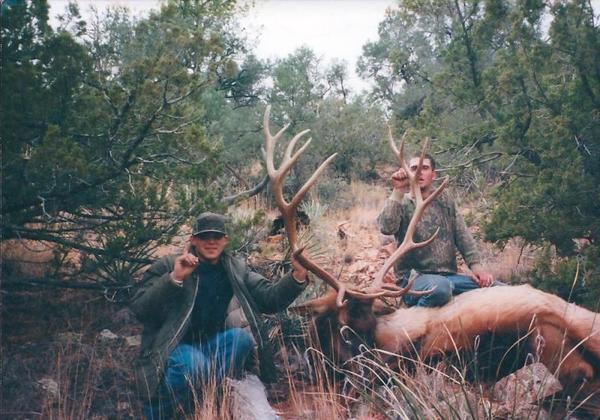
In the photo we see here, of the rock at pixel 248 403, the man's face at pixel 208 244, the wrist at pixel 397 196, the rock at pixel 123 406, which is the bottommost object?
the rock at pixel 123 406

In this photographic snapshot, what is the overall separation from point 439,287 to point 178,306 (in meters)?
1.76

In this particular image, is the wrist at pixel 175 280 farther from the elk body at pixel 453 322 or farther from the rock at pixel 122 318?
the rock at pixel 122 318

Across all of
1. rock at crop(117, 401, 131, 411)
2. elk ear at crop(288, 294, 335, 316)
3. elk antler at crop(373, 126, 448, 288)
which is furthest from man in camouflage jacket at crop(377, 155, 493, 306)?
rock at crop(117, 401, 131, 411)

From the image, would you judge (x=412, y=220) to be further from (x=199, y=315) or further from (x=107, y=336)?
(x=107, y=336)

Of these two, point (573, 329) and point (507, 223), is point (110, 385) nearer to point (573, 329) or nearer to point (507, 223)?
point (573, 329)

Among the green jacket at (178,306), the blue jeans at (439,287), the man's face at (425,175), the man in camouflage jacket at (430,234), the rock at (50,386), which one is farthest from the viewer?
the man's face at (425,175)

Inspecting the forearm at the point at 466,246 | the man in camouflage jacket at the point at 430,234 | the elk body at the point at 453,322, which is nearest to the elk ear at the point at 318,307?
the elk body at the point at 453,322

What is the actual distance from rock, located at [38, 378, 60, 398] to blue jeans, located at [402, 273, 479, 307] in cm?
257

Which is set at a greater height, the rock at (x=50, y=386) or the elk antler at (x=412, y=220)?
the elk antler at (x=412, y=220)

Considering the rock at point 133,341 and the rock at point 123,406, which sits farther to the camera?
the rock at point 133,341

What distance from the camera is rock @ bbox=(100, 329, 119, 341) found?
15.6 ft

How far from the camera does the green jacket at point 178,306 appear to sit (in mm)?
3541

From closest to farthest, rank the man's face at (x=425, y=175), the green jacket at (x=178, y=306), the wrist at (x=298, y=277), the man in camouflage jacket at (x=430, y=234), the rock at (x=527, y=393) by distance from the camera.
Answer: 1. the rock at (x=527, y=393)
2. the green jacket at (x=178, y=306)
3. the wrist at (x=298, y=277)
4. the man in camouflage jacket at (x=430, y=234)
5. the man's face at (x=425, y=175)

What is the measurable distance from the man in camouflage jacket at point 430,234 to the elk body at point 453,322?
445 millimetres
